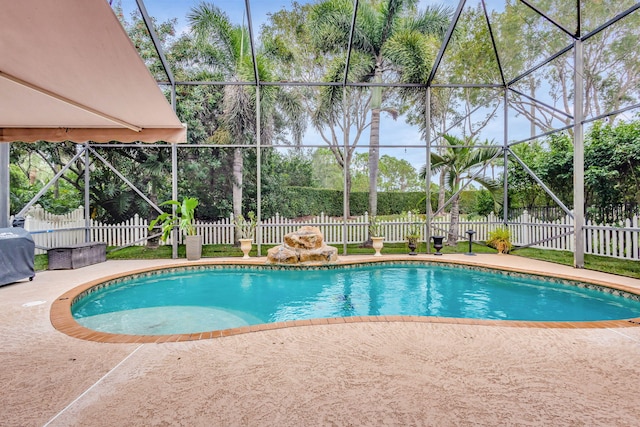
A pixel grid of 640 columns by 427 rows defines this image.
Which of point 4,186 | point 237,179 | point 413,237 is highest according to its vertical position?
point 237,179

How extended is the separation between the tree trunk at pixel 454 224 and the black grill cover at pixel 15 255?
972 centimetres

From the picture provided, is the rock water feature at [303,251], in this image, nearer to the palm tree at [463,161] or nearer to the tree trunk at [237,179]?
the tree trunk at [237,179]

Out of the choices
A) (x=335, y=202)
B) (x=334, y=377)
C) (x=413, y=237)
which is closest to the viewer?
(x=334, y=377)

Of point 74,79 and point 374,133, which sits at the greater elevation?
point 374,133

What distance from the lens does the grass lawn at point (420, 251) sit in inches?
270

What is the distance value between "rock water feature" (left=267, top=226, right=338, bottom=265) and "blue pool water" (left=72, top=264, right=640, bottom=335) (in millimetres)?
342

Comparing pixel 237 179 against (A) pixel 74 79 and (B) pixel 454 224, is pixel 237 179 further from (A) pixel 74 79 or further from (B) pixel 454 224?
(A) pixel 74 79

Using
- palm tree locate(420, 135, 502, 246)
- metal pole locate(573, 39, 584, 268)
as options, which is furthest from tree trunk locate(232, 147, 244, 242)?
metal pole locate(573, 39, 584, 268)

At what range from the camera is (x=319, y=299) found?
203 inches

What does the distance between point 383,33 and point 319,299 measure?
8.77 metres

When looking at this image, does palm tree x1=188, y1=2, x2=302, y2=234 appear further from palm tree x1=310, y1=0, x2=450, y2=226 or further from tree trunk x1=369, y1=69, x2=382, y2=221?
tree trunk x1=369, y1=69, x2=382, y2=221

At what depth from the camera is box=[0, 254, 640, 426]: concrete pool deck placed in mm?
1776

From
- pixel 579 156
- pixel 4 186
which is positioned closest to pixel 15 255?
pixel 4 186

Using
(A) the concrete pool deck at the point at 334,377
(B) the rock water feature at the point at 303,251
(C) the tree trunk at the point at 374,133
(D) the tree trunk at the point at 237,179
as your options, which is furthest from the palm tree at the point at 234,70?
(A) the concrete pool deck at the point at 334,377
